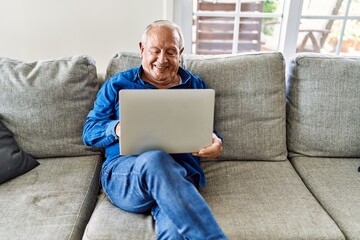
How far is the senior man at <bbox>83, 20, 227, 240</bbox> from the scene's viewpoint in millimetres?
1094

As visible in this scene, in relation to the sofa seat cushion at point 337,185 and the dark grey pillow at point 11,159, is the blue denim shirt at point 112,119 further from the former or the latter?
the sofa seat cushion at point 337,185

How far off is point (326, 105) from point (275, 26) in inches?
31.8

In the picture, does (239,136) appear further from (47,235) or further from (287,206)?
(47,235)

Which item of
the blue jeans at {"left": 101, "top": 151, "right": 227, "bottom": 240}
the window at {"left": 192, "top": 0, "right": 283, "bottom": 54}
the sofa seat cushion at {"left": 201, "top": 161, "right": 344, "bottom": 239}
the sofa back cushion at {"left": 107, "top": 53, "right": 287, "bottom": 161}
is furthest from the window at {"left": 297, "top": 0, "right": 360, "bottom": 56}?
the blue jeans at {"left": 101, "top": 151, "right": 227, "bottom": 240}

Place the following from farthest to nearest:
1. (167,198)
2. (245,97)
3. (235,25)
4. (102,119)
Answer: (235,25) → (245,97) → (102,119) → (167,198)

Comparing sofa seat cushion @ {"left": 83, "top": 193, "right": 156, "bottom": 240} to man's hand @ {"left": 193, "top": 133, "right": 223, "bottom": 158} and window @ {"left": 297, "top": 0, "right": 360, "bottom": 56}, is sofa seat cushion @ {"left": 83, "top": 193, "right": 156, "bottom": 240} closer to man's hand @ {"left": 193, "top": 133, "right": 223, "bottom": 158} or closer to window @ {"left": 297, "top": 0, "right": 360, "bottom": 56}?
man's hand @ {"left": 193, "top": 133, "right": 223, "bottom": 158}

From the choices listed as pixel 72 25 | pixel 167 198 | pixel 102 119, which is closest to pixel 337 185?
pixel 167 198

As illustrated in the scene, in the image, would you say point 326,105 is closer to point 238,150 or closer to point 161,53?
point 238,150

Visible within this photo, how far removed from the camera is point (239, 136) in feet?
5.39

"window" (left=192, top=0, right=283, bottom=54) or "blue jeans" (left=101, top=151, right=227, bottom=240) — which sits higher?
"window" (left=192, top=0, right=283, bottom=54)

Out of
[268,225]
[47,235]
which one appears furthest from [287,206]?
[47,235]

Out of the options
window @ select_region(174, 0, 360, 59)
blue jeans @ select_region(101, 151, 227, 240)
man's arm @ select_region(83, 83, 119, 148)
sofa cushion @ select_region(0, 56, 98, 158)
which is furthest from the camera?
window @ select_region(174, 0, 360, 59)

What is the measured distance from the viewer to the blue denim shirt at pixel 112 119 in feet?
4.55

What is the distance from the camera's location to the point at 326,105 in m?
1.68
